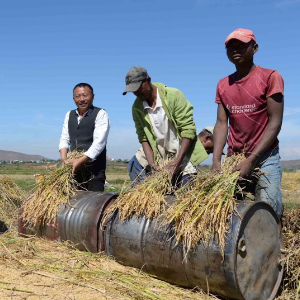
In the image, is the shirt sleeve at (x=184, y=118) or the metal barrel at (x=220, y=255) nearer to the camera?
the metal barrel at (x=220, y=255)

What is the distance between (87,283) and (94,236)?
999mm

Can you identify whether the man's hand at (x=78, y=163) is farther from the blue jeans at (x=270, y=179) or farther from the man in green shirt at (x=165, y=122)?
the blue jeans at (x=270, y=179)

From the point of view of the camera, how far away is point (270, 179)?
13.0 ft

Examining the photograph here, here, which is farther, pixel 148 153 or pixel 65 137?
pixel 65 137

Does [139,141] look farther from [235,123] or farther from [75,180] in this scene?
[235,123]

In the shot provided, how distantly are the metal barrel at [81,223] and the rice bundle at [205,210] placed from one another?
1.07 m

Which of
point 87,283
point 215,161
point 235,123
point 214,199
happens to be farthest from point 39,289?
point 235,123

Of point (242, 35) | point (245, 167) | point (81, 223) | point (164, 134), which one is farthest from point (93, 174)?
point (242, 35)

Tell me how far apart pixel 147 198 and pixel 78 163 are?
1629 millimetres

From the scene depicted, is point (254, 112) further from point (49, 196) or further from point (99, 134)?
point (49, 196)

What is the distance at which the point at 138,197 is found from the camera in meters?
4.11

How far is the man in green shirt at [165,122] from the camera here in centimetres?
475

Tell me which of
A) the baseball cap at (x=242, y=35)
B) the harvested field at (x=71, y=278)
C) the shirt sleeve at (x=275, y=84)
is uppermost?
the baseball cap at (x=242, y=35)

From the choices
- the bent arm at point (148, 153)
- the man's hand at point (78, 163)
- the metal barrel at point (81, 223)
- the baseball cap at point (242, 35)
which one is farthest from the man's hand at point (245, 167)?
the man's hand at point (78, 163)
